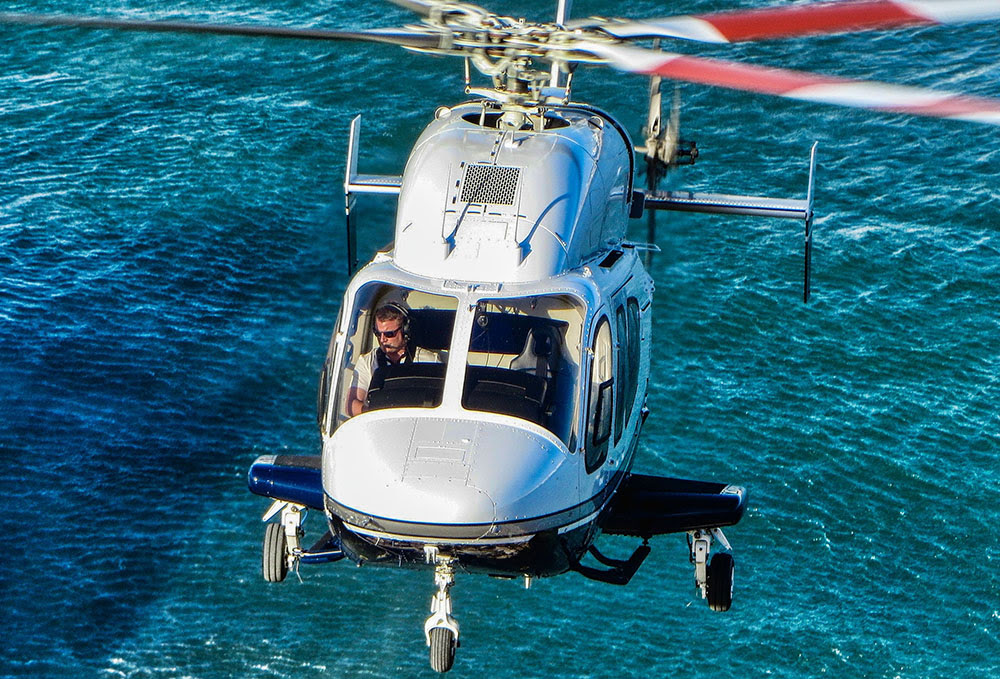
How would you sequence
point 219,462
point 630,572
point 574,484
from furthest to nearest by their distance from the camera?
point 219,462 < point 630,572 < point 574,484

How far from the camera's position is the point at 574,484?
17.9 meters

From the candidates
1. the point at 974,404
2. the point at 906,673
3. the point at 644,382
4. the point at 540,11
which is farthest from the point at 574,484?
the point at 540,11

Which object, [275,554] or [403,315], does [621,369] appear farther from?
[275,554]

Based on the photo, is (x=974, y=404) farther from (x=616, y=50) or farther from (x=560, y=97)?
(x=616, y=50)

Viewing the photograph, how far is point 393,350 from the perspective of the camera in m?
19.0

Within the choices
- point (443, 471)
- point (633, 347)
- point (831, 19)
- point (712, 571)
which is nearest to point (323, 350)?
point (633, 347)

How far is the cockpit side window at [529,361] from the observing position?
58.2ft

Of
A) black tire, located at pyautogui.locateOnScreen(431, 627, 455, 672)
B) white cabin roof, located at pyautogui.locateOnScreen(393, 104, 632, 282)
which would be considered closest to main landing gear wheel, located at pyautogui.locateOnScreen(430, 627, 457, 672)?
black tire, located at pyautogui.locateOnScreen(431, 627, 455, 672)

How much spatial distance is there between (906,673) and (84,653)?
20.8 metres

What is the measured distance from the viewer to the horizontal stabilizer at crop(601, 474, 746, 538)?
20.3 metres

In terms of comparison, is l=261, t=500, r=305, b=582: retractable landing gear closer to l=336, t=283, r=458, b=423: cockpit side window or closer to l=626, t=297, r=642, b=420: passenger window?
l=336, t=283, r=458, b=423: cockpit side window

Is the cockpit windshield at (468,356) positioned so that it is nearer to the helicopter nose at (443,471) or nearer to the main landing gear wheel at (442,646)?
the helicopter nose at (443,471)

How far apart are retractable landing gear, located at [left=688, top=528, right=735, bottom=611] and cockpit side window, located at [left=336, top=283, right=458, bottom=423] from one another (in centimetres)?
442

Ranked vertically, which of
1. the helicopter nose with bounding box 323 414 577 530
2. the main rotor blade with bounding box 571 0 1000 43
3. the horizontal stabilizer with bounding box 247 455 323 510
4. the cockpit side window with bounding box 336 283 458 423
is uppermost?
the main rotor blade with bounding box 571 0 1000 43
